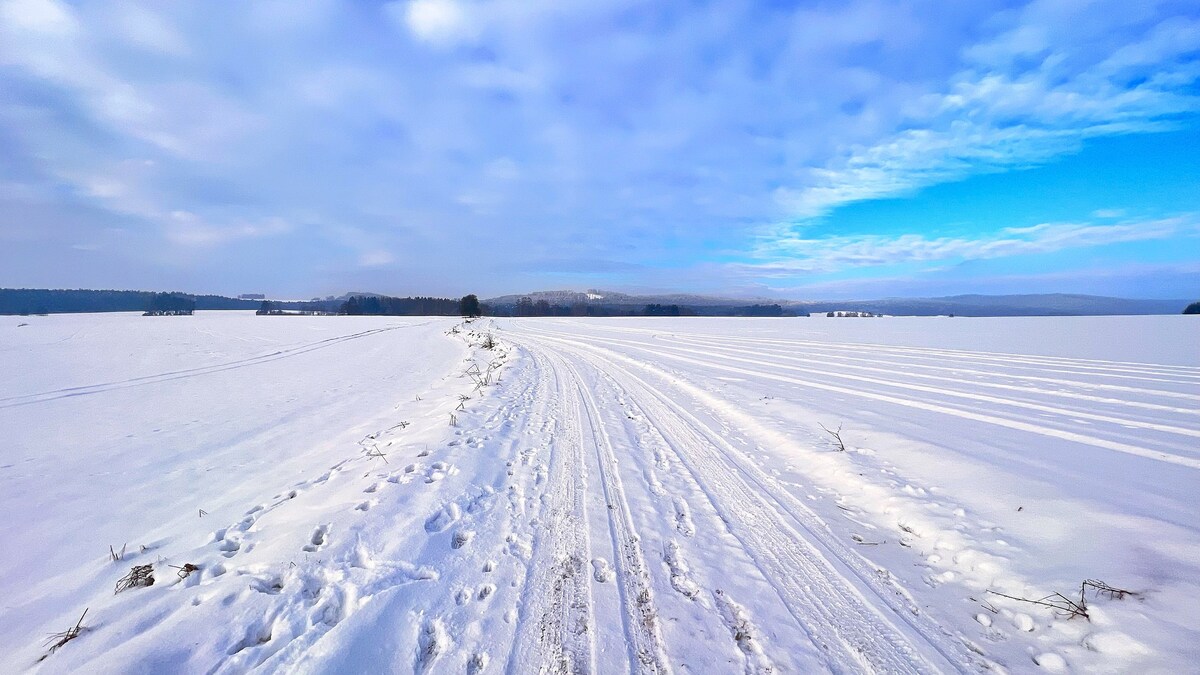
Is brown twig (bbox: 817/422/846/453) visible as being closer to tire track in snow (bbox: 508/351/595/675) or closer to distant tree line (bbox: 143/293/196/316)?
tire track in snow (bbox: 508/351/595/675)

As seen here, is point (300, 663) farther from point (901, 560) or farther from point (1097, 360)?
point (1097, 360)

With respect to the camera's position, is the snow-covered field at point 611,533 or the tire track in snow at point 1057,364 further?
the tire track in snow at point 1057,364

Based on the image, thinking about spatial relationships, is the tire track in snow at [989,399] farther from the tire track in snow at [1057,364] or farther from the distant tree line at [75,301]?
the distant tree line at [75,301]

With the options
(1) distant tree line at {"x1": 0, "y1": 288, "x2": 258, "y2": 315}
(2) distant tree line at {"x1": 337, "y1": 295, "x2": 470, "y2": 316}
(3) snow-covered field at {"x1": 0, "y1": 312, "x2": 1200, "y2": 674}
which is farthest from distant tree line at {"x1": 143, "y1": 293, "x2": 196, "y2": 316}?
(3) snow-covered field at {"x1": 0, "y1": 312, "x2": 1200, "y2": 674}

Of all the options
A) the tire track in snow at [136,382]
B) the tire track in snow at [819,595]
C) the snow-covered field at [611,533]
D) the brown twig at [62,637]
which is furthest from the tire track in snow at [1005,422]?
the tire track in snow at [136,382]

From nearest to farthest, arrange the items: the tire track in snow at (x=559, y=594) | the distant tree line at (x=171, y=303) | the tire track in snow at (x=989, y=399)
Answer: the tire track in snow at (x=559, y=594)
the tire track in snow at (x=989, y=399)
the distant tree line at (x=171, y=303)

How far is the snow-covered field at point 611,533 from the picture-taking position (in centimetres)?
243

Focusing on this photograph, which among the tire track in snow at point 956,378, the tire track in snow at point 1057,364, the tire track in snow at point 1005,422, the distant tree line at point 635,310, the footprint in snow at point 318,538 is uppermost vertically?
the distant tree line at point 635,310

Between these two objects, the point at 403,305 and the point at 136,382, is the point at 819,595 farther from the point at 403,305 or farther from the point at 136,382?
the point at 403,305

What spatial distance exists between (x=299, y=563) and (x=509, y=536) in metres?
1.60

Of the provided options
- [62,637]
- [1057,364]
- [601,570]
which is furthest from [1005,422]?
[62,637]

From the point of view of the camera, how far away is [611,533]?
364cm

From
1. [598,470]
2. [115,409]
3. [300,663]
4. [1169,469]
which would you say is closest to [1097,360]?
[1169,469]

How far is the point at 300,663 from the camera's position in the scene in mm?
2215
